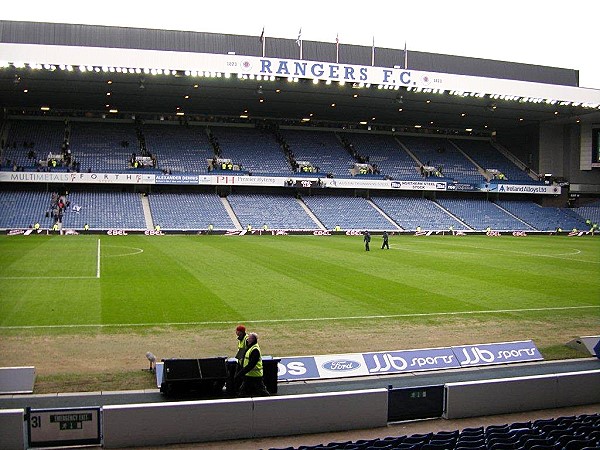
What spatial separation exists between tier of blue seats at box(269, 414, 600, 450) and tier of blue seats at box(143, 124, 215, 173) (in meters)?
57.8

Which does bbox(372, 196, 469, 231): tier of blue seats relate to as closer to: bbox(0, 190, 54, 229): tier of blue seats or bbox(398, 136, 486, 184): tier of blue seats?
bbox(398, 136, 486, 184): tier of blue seats

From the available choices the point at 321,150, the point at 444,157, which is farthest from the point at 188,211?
the point at 444,157

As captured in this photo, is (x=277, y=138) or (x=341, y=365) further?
(x=277, y=138)

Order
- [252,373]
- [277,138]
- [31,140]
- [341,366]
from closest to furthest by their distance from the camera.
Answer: [252,373] → [341,366] → [31,140] → [277,138]

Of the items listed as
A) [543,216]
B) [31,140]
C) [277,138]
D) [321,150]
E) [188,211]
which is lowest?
[543,216]

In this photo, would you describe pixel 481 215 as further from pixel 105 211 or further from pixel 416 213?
pixel 105 211

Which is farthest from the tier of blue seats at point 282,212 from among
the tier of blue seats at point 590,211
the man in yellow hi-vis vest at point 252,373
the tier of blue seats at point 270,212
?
the man in yellow hi-vis vest at point 252,373

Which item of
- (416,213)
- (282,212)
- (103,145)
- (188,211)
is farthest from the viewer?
(416,213)

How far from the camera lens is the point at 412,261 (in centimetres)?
3706

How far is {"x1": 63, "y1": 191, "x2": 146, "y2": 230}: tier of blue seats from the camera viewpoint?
5562 centimetres

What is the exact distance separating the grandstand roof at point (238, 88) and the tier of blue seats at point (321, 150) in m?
2.21

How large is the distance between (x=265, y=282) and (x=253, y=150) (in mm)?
45020

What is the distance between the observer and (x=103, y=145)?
65.8 metres

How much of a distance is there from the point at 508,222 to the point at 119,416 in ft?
212
